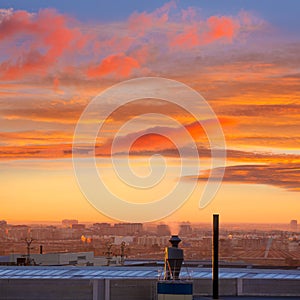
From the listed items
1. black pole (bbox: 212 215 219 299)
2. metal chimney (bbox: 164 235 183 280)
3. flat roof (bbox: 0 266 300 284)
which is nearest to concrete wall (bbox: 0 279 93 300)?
flat roof (bbox: 0 266 300 284)

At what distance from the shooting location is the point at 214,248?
62562 mm

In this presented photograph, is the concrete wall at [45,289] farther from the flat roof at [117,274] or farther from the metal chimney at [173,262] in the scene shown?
the metal chimney at [173,262]

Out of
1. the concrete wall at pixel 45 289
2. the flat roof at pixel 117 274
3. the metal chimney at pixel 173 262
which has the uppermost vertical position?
the metal chimney at pixel 173 262

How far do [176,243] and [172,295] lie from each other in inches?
194

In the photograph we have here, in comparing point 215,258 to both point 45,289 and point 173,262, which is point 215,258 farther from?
point 45,289

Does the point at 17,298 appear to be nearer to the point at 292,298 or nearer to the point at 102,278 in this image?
the point at 102,278

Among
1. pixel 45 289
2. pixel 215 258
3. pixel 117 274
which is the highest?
pixel 215 258

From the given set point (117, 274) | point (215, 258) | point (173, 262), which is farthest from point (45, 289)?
point (215, 258)

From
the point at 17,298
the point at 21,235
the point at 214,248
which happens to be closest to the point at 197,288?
the point at 214,248

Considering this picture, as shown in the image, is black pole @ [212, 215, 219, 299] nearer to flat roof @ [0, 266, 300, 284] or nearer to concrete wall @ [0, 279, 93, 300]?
flat roof @ [0, 266, 300, 284]

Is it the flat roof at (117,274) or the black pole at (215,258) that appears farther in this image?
the flat roof at (117,274)

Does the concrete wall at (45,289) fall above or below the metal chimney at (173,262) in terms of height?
below

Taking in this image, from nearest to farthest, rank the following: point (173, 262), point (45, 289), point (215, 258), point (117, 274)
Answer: point (173, 262), point (215, 258), point (45, 289), point (117, 274)

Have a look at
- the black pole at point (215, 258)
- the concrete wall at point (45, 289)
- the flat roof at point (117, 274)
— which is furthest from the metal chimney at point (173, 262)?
the flat roof at point (117, 274)
